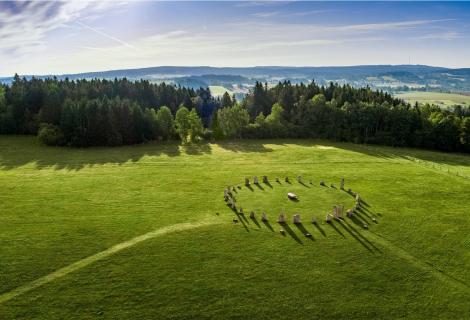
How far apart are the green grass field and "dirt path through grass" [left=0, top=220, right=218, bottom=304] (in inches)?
5.4

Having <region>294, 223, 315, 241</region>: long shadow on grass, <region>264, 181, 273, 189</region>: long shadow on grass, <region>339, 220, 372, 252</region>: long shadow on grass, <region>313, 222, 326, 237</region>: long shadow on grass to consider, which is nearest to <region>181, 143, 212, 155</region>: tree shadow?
<region>264, 181, 273, 189</region>: long shadow on grass

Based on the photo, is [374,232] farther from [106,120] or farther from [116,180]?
[106,120]

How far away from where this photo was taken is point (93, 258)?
127 feet

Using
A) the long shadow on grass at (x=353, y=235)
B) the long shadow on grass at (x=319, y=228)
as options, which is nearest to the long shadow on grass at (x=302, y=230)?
the long shadow on grass at (x=319, y=228)

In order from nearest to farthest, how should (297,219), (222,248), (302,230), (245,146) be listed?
1. (222,248)
2. (302,230)
3. (297,219)
4. (245,146)

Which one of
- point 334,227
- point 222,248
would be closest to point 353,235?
point 334,227

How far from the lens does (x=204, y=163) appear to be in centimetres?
7944

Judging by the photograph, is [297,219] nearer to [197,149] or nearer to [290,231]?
[290,231]

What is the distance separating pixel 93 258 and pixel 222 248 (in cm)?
1396

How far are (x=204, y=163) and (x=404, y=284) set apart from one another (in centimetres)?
5105

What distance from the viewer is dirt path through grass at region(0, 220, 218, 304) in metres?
33.4

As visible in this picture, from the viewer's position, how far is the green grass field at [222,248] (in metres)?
32.5

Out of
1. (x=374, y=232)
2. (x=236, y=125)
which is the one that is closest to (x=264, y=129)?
(x=236, y=125)

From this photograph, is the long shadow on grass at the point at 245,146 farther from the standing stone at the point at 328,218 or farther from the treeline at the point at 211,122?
the standing stone at the point at 328,218
